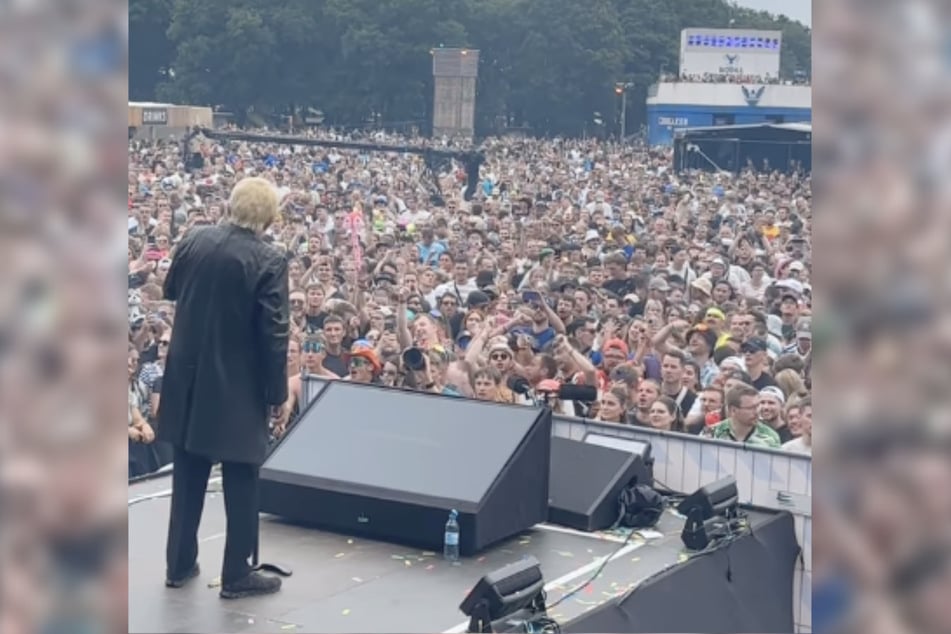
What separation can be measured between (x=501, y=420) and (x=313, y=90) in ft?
103

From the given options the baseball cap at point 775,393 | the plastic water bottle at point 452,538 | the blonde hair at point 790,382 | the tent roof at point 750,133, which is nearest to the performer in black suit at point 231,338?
the plastic water bottle at point 452,538

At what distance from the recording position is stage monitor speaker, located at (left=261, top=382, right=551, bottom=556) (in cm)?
445

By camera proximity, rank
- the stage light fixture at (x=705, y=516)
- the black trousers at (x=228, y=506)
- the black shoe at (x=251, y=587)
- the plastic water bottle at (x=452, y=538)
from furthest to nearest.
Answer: the stage light fixture at (x=705, y=516) < the plastic water bottle at (x=452, y=538) < the black shoe at (x=251, y=587) < the black trousers at (x=228, y=506)

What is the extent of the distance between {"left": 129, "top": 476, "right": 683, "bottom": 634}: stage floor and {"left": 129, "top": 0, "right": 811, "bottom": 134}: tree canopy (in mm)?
26550

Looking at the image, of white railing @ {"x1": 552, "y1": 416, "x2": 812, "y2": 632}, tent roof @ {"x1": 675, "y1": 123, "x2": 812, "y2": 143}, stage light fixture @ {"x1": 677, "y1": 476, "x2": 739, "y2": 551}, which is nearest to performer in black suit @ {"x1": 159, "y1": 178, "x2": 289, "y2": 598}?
stage light fixture @ {"x1": 677, "y1": 476, "x2": 739, "y2": 551}

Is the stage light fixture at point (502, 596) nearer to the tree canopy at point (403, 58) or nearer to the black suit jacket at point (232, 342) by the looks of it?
the black suit jacket at point (232, 342)

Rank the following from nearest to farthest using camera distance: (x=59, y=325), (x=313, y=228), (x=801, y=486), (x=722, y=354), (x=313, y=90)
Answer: (x=59, y=325) < (x=801, y=486) < (x=722, y=354) < (x=313, y=228) < (x=313, y=90)

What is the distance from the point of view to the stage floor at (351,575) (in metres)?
3.75

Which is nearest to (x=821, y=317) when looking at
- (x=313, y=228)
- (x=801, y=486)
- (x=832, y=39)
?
Answer: (x=832, y=39)

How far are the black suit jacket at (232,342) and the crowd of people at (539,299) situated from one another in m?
0.22

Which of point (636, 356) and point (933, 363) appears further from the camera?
point (636, 356)

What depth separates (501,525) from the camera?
4.53 m

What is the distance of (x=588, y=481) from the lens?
200 inches

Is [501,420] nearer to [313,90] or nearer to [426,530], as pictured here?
[426,530]
